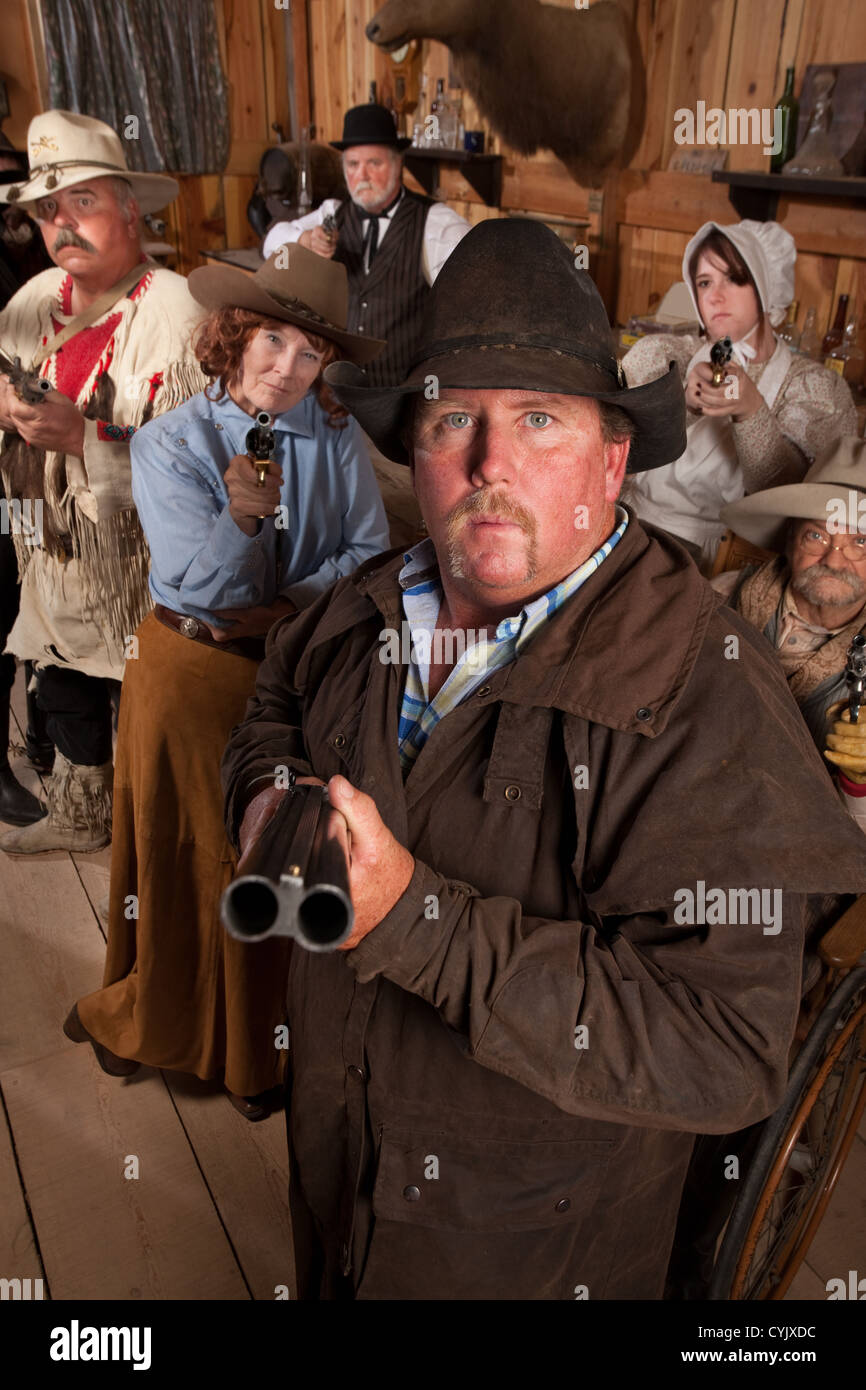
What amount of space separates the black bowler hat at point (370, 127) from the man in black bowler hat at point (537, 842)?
2.99 metres

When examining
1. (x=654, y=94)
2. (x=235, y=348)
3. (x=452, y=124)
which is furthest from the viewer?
(x=452, y=124)

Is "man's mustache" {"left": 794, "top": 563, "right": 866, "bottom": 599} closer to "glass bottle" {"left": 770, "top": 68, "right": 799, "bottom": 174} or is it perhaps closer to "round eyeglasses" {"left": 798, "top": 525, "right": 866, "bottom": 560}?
"round eyeglasses" {"left": 798, "top": 525, "right": 866, "bottom": 560}

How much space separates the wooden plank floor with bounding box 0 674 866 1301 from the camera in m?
2.06

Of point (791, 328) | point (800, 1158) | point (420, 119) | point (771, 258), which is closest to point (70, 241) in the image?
point (771, 258)

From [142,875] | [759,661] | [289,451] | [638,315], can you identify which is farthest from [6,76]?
[759,661]

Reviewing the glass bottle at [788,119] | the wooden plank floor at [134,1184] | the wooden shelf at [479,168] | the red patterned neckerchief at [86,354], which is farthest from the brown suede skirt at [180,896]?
the wooden shelf at [479,168]

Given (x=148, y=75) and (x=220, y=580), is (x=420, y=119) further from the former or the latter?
(x=220, y=580)

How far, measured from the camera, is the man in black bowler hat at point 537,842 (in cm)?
106

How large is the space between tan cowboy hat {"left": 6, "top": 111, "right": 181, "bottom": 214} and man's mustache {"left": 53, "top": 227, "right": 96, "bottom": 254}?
0.09m

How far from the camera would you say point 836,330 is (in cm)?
330

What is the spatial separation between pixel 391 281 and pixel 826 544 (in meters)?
2.69

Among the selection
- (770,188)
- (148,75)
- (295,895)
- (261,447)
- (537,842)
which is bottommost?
(537,842)
